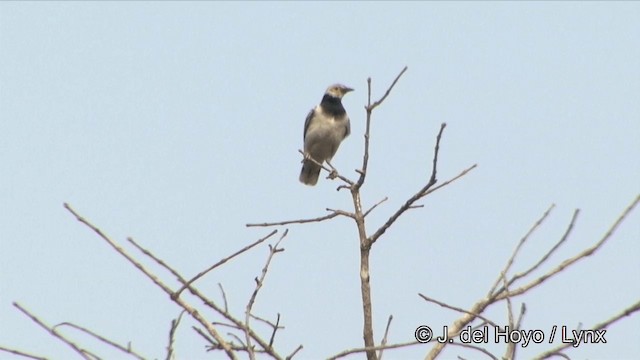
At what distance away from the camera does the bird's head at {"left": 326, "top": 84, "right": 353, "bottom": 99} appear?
13977 mm

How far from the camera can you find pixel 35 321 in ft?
11.2

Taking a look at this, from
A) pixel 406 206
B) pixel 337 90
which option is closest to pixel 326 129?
pixel 337 90

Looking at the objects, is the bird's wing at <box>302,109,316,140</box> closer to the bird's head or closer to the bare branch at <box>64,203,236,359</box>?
the bird's head

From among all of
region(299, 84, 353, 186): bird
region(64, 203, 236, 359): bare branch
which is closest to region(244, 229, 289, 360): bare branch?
region(64, 203, 236, 359): bare branch

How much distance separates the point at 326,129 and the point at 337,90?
1114 millimetres

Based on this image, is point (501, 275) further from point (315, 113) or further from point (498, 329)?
point (315, 113)

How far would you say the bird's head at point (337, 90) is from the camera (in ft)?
45.9

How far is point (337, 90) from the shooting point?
14047mm

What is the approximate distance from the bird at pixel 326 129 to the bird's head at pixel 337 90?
0.35ft

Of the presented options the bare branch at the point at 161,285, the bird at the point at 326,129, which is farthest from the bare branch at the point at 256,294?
the bird at the point at 326,129

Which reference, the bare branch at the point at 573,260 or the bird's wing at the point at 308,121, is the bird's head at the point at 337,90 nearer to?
the bird's wing at the point at 308,121

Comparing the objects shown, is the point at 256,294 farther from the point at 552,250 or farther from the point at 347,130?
the point at 347,130

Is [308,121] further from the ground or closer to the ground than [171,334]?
further from the ground

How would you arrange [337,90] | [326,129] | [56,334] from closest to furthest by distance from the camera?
1. [56,334]
2. [326,129]
3. [337,90]
